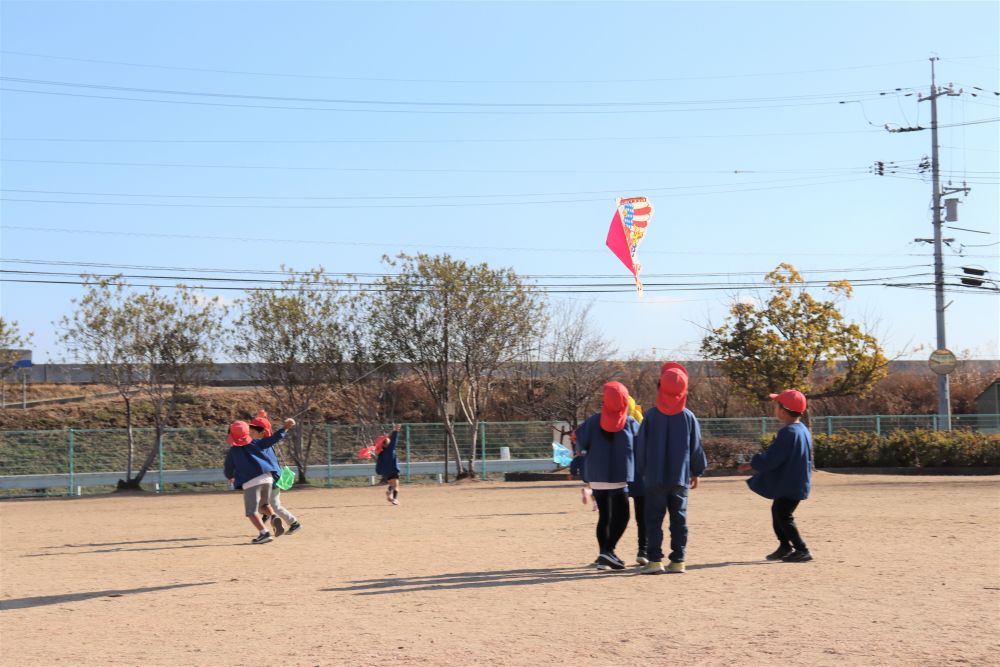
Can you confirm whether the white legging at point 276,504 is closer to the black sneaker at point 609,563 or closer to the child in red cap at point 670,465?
the black sneaker at point 609,563

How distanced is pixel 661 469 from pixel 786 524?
147 centimetres

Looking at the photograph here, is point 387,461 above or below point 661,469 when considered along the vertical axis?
below

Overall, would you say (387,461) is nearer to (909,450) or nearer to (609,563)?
(609,563)

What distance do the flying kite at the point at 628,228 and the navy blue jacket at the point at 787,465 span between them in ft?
24.3

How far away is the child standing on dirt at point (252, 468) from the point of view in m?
12.6

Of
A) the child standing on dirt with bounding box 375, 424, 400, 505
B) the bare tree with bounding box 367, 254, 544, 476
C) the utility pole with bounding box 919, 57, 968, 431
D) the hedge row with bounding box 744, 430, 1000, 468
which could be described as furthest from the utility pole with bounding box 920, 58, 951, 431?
the child standing on dirt with bounding box 375, 424, 400, 505

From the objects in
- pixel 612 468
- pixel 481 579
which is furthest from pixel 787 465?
pixel 481 579

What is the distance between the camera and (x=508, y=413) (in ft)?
145

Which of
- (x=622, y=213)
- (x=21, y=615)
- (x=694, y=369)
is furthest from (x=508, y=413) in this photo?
(x=21, y=615)

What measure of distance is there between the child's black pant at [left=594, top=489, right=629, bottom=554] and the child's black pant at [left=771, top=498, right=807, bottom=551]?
4.62ft

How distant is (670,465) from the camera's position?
9.22m

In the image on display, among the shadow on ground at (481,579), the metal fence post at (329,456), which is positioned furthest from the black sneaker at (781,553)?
the metal fence post at (329,456)

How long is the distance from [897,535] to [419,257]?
19.1 meters

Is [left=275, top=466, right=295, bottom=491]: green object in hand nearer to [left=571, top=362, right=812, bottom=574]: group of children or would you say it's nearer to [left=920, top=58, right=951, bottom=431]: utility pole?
[left=571, top=362, right=812, bottom=574]: group of children
